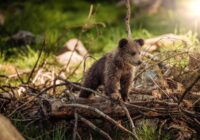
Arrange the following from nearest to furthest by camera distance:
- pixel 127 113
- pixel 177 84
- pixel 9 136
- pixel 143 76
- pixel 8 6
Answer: pixel 9 136 → pixel 127 113 → pixel 177 84 → pixel 143 76 → pixel 8 6

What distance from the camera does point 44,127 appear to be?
5.97 metres

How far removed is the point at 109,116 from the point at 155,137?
1.62ft

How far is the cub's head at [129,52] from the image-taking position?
240 inches

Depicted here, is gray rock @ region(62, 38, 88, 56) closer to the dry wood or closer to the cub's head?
the cub's head

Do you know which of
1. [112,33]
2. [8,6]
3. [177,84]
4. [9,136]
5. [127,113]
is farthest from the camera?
[8,6]

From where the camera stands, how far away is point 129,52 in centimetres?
615

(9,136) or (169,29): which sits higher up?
(169,29)

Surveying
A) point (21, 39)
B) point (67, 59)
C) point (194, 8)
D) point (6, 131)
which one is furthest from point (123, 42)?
point (194, 8)

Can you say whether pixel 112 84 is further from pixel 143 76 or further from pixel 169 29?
pixel 169 29

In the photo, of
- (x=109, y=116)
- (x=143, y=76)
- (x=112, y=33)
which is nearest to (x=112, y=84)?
(x=109, y=116)

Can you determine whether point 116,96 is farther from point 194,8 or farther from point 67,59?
point 194,8

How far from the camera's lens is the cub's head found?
240 inches

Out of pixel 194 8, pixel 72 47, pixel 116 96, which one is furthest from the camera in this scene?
pixel 194 8

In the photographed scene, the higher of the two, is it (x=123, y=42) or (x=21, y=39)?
(x=21, y=39)
